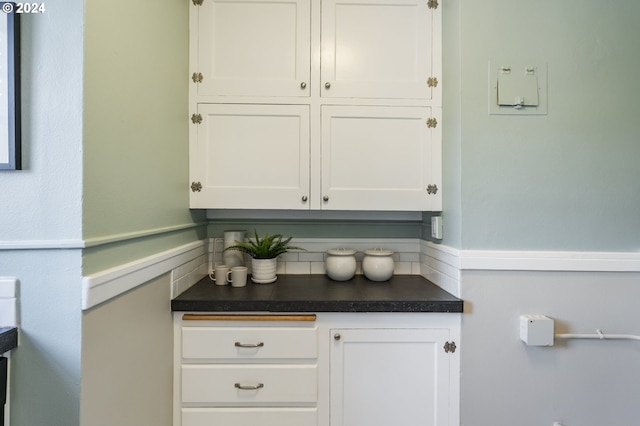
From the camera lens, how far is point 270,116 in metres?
1.46

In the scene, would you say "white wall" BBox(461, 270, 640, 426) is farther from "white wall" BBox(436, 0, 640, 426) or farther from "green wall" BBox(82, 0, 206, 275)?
"green wall" BBox(82, 0, 206, 275)

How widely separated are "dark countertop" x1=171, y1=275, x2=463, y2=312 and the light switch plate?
32.4 inches

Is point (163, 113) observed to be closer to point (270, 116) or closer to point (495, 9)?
→ point (270, 116)

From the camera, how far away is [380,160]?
1463 mm

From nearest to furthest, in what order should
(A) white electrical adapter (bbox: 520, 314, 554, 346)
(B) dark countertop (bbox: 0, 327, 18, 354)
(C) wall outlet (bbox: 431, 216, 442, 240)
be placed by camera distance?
(B) dark countertop (bbox: 0, 327, 18, 354)
(A) white electrical adapter (bbox: 520, 314, 554, 346)
(C) wall outlet (bbox: 431, 216, 442, 240)

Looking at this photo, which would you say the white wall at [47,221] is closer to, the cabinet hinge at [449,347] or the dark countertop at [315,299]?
the dark countertop at [315,299]

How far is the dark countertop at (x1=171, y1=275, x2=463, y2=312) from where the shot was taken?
3.95 ft

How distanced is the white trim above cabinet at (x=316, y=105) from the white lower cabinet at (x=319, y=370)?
0.55 metres

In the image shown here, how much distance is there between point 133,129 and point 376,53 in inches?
44.1

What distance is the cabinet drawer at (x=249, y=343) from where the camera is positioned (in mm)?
1201

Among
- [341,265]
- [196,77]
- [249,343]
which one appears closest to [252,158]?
[196,77]

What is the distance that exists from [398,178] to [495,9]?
0.79 m

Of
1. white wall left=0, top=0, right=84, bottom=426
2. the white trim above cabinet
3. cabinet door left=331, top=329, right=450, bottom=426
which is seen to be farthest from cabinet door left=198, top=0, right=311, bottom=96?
cabinet door left=331, top=329, right=450, bottom=426

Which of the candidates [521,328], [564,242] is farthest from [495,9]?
[521,328]
